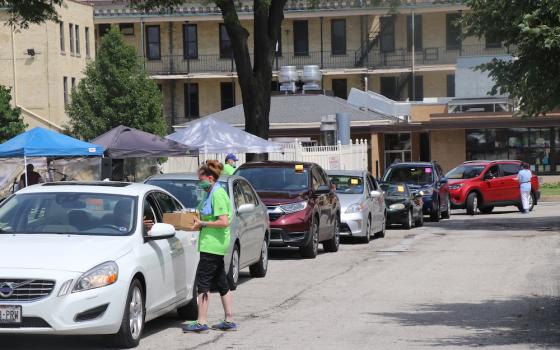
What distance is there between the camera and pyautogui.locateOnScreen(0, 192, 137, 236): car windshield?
37.2 ft

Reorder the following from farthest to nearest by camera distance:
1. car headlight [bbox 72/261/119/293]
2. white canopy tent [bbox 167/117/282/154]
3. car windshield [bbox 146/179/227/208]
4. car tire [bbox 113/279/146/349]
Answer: white canopy tent [bbox 167/117/282/154] → car windshield [bbox 146/179/227/208] → car tire [bbox 113/279/146/349] → car headlight [bbox 72/261/119/293]

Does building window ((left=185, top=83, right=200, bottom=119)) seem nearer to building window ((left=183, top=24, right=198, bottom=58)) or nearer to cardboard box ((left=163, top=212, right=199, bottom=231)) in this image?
building window ((left=183, top=24, right=198, bottom=58))

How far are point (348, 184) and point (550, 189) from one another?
2816 cm

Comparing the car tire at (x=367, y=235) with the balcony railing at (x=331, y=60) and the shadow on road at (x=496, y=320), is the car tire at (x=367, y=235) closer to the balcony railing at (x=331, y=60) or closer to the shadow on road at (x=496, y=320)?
the shadow on road at (x=496, y=320)

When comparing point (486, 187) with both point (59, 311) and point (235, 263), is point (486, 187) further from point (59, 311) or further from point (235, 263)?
point (59, 311)

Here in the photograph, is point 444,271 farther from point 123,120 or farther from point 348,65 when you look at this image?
point 348,65

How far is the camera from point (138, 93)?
57.2 m

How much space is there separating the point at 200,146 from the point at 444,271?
431 inches

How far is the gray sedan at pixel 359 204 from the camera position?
81.4ft

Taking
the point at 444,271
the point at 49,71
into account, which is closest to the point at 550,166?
the point at 49,71

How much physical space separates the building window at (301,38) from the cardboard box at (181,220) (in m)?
58.1

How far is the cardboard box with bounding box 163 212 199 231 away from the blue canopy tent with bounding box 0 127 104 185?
11.4 metres

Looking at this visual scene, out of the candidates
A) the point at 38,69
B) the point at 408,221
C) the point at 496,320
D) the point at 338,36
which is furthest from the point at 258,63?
the point at 338,36

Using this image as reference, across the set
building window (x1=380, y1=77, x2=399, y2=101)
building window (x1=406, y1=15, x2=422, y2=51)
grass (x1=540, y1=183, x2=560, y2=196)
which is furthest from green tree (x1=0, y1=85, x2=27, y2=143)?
building window (x1=406, y1=15, x2=422, y2=51)
